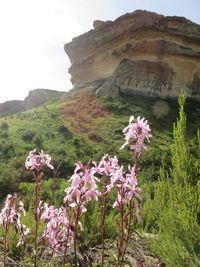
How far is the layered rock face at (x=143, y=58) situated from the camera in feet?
176

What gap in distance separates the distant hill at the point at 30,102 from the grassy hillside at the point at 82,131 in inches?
796

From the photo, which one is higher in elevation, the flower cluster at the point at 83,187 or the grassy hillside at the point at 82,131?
the grassy hillside at the point at 82,131

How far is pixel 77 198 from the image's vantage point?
3.34 metres

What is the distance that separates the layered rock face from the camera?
176 feet

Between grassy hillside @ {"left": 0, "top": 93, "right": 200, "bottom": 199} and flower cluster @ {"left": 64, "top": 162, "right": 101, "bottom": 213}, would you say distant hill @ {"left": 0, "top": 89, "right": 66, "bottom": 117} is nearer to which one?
grassy hillside @ {"left": 0, "top": 93, "right": 200, "bottom": 199}

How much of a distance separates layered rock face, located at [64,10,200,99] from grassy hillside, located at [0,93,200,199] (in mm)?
2351

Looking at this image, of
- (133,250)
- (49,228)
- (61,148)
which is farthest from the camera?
(61,148)

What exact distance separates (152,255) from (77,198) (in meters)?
3.60

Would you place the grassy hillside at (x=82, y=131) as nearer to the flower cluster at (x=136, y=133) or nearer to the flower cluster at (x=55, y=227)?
the flower cluster at (x=55, y=227)

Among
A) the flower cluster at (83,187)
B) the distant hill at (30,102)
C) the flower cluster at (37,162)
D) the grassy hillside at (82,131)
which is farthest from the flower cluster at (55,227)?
the distant hill at (30,102)

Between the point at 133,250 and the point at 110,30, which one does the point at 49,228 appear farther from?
the point at 110,30

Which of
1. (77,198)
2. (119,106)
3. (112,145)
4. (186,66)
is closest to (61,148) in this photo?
(112,145)

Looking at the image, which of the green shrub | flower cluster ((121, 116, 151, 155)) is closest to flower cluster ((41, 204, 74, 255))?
flower cluster ((121, 116, 151, 155))

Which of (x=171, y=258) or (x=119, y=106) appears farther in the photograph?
(x=119, y=106)
